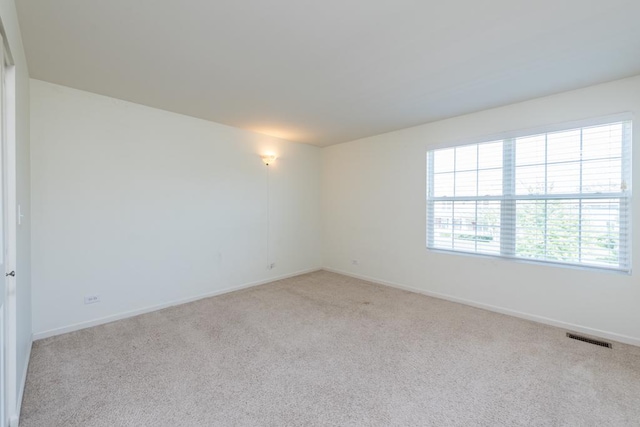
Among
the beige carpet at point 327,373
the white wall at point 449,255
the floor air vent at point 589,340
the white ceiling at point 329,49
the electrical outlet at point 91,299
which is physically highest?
the white ceiling at point 329,49

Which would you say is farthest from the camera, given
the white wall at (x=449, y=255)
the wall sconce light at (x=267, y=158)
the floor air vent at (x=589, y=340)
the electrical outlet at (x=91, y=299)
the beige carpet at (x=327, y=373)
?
the wall sconce light at (x=267, y=158)

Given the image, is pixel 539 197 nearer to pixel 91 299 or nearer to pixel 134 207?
pixel 134 207

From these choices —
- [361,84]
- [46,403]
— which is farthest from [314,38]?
[46,403]

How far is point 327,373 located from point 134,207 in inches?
114

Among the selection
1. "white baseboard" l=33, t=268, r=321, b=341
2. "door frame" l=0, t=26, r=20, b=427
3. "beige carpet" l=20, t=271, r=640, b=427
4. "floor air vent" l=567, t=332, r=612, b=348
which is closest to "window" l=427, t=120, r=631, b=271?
"floor air vent" l=567, t=332, r=612, b=348

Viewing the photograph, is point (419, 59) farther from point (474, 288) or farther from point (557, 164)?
point (474, 288)

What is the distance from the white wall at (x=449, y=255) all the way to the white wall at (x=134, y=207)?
1439mm

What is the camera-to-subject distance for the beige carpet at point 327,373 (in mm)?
1733

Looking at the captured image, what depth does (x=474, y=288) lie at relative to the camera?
11.9 ft

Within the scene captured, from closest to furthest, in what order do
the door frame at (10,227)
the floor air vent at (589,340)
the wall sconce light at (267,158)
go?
the door frame at (10,227) → the floor air vent at (589,340) → the wall sconce light at (267,158)

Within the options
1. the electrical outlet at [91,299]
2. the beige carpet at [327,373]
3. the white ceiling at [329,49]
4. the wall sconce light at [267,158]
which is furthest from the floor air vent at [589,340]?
the electrical outlet at [91,299]

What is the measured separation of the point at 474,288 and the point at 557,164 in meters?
1.77

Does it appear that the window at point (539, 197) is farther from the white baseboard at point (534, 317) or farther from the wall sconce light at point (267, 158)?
the wall sconce light at point (267, 158)

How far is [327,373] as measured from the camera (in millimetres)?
2160
